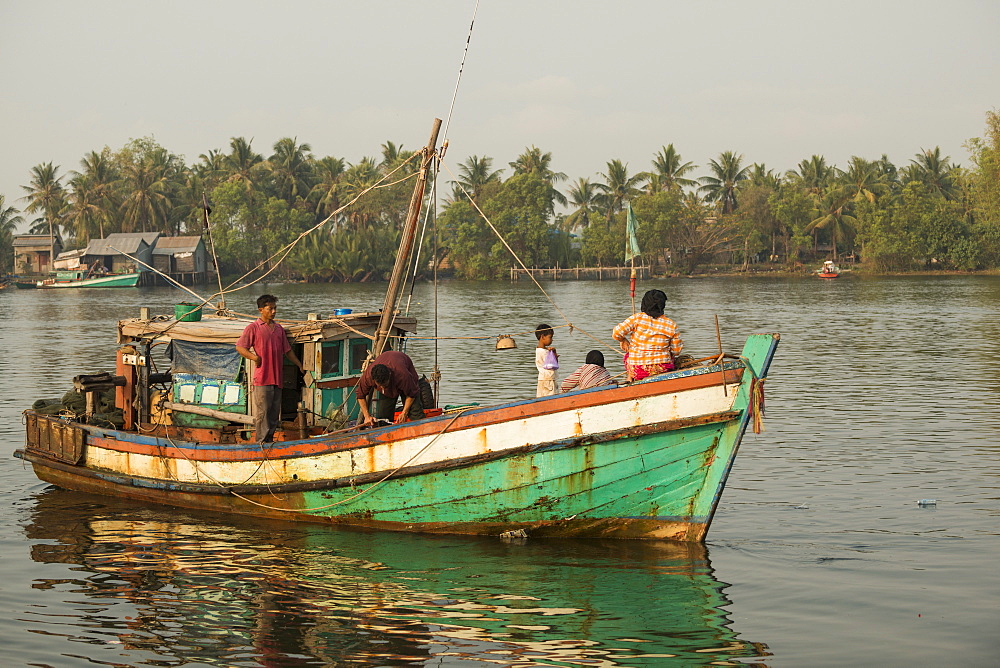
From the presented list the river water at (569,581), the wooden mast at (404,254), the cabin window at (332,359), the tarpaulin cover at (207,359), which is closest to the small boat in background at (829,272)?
the river water at (569,581)

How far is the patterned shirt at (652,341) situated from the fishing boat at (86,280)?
277 ft

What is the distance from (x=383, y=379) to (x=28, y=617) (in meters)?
3.95

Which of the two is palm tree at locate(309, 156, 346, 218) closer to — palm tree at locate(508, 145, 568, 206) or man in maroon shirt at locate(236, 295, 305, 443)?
palm tree at locate(508, 145, 568, 206)

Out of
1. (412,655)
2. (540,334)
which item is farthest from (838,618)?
(540,334)

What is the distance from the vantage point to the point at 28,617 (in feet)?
29.4

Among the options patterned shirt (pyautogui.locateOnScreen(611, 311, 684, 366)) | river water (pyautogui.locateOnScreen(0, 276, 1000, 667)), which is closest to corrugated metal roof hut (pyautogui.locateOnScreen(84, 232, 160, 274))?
river water (pyautogui.locateOnScreen(0, 276, 1000, 667))

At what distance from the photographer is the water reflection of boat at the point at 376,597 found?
810 cm

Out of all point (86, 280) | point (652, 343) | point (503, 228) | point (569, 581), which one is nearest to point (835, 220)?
point (503, 228)

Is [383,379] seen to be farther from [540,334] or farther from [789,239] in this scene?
[789,239]

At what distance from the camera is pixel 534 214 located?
10044 centimetres

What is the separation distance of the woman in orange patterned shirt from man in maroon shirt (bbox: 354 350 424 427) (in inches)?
93.7

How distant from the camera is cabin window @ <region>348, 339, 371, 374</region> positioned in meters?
12.3

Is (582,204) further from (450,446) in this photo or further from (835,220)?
(450,446)

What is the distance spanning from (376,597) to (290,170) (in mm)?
104208
